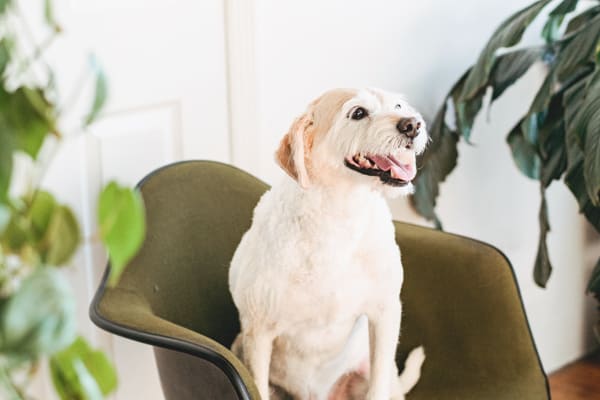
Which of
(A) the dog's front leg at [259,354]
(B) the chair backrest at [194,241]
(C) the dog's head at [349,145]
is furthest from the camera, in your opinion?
(B) the chair backrest at [194,241]

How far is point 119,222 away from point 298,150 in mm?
944

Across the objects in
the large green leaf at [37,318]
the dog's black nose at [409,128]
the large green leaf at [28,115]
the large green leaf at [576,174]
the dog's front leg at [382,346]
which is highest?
the large green leaf at [28,115]

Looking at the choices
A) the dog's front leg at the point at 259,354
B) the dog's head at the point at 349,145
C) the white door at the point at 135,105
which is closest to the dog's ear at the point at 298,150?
the dog's head at the point at 349,145

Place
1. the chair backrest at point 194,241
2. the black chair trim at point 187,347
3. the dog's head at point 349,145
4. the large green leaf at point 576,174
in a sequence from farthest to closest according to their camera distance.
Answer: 1. the large green leaf at point 576,174
2. the chair backrest at point 194,241
3. the dog's head at point 349,145
4. the black chair trim at point 187,347

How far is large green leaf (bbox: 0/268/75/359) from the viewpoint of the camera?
2.11 ft

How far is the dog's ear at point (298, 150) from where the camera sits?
1.62 m

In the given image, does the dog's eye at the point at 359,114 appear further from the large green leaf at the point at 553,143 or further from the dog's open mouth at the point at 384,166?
the large green leaf at the point at 553,143

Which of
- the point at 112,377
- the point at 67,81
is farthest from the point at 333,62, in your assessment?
A: the point at 112,377

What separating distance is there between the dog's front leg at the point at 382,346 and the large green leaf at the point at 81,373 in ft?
3.45

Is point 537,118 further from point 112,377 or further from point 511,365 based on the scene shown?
point 112,377

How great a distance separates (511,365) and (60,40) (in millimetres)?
1020

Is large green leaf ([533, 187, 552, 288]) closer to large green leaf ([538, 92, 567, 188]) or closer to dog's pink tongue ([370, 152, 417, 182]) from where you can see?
large green leaf ([538, 92, 567, 188])

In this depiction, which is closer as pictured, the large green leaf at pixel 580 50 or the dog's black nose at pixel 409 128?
the dog's black nose at pixel 409 128

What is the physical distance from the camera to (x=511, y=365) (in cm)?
190
